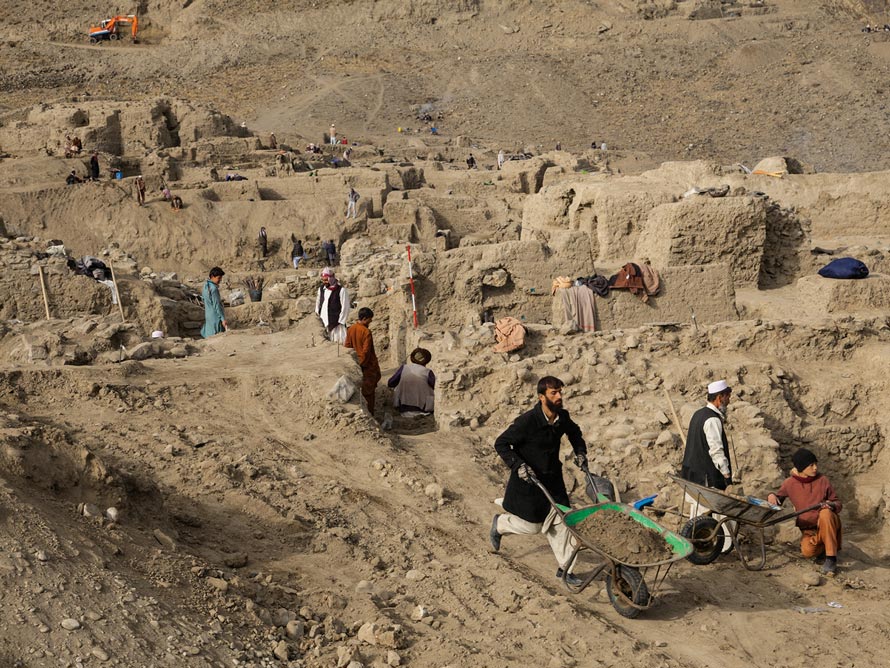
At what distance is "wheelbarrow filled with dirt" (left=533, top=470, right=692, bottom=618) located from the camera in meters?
5.44

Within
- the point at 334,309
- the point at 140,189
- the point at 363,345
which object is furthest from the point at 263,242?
the point at 363,345

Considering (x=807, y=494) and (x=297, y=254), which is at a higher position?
(x=807, y=494)

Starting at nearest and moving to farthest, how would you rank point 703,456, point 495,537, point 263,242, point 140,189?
point 495,537 < point 703,456 < point 263,242 < point 140,189

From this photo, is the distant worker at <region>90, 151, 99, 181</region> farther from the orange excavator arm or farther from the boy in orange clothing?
the orange excavator arm

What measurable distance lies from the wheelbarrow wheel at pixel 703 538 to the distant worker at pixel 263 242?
15.3 metres

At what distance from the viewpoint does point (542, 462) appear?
5.89 meters

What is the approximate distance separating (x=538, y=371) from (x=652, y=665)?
4.28 m

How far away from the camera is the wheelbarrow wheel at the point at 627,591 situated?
5.45 m

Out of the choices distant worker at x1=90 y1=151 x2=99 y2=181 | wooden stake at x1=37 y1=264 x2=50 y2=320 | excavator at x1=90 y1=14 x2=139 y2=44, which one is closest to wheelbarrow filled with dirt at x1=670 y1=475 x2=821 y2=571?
wooden stake at x1=37 y1=264 x2=50 y2=320

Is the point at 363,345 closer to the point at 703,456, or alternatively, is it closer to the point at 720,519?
the point at 703,456

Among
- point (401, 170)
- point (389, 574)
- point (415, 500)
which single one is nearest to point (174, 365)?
point (415, 500)

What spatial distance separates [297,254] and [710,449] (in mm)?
14712

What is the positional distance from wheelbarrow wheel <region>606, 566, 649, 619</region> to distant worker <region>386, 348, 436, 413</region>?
413 centimetres

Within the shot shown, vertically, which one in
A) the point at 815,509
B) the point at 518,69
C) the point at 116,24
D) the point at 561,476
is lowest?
the point at 815,509
